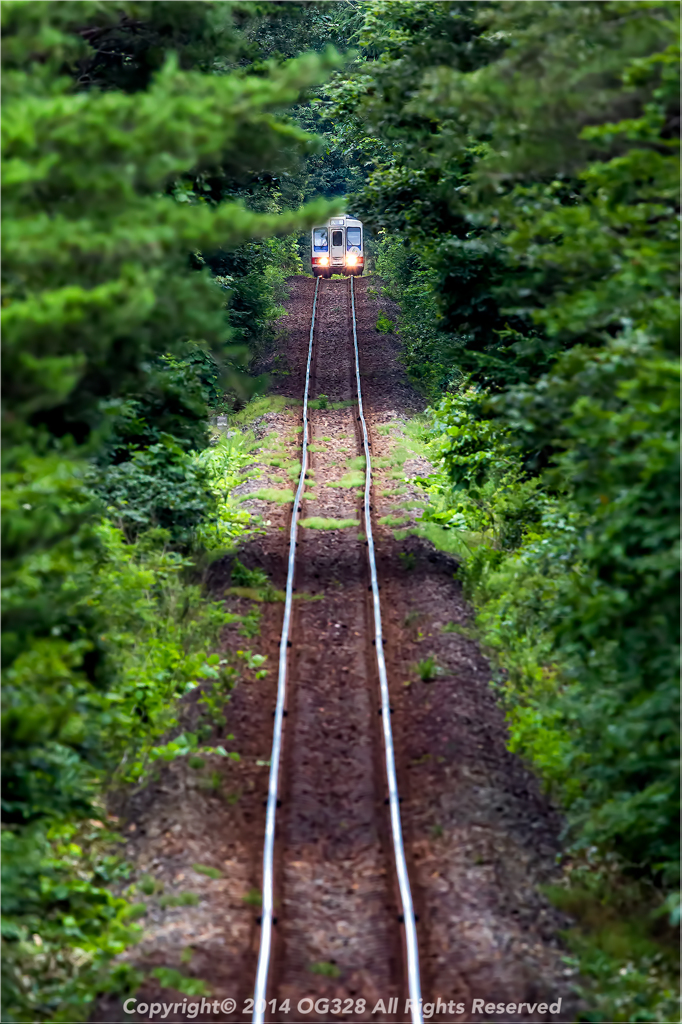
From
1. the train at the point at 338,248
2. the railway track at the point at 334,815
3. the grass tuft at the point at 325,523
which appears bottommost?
the train at the point at 338,248

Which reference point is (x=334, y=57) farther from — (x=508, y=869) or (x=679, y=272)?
(x=508, y=869)

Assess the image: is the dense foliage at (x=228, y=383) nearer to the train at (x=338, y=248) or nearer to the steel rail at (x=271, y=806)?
the steel rail at (x=271, y=806)

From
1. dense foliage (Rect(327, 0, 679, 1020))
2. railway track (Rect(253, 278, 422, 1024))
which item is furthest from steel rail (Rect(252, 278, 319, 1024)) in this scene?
dense foliage (Rect(327, 0, 679, 1020))

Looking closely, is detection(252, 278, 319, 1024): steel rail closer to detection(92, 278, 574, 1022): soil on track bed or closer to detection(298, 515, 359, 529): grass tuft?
detection(92, 278, 574, 1022): soil on track bed

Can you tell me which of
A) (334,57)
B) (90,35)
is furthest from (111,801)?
(90,35)

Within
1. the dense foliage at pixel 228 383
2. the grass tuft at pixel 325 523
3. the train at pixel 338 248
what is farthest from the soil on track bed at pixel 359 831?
the train at pixel 338 248

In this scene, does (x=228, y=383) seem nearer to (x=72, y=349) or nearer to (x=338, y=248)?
(x=72, y=349)

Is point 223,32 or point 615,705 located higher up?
point 223,32
